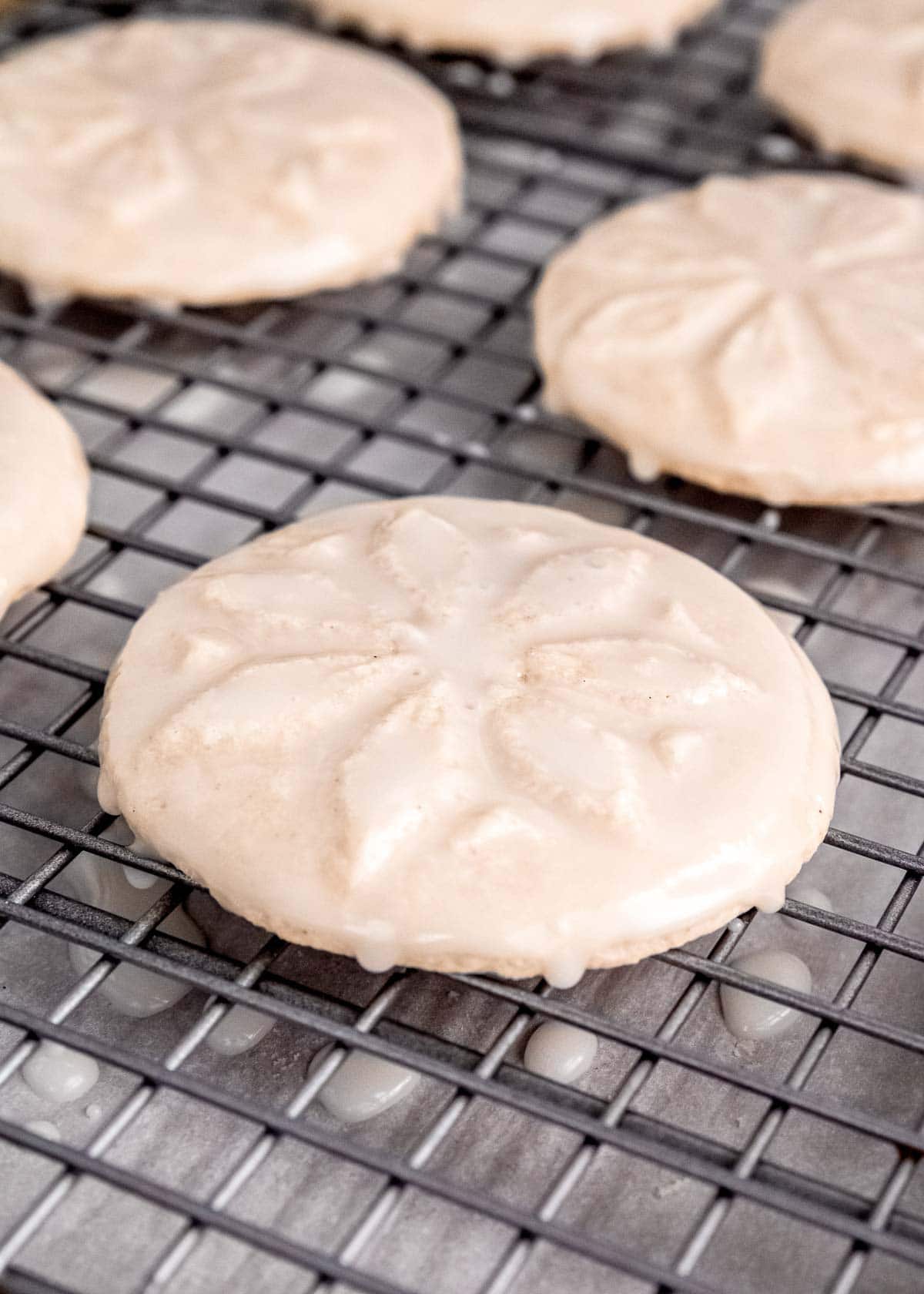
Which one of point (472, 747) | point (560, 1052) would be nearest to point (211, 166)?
point (472, 747)

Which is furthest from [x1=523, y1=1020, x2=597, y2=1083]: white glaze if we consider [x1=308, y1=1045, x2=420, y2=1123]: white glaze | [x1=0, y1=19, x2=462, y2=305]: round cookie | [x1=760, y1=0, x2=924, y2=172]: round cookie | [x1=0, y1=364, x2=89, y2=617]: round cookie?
[x1=760, y1=0, x2=924, y2=172]: round cookie

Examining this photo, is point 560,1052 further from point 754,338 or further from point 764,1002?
point 754,338

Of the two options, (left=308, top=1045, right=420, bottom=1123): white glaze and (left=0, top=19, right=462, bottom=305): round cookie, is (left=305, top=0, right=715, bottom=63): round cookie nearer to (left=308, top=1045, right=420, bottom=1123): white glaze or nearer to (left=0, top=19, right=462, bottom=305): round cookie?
(left=0, top=19, right=462, bottom=305): round cookie

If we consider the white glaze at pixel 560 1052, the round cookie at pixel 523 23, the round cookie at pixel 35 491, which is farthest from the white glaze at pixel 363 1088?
the round cookie at pixel 523 23

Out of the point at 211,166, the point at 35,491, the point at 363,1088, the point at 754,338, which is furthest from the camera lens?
the point at 211,166

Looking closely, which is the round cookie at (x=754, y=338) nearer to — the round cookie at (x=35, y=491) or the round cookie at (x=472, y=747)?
the round cookie at (x=472, y=747)
